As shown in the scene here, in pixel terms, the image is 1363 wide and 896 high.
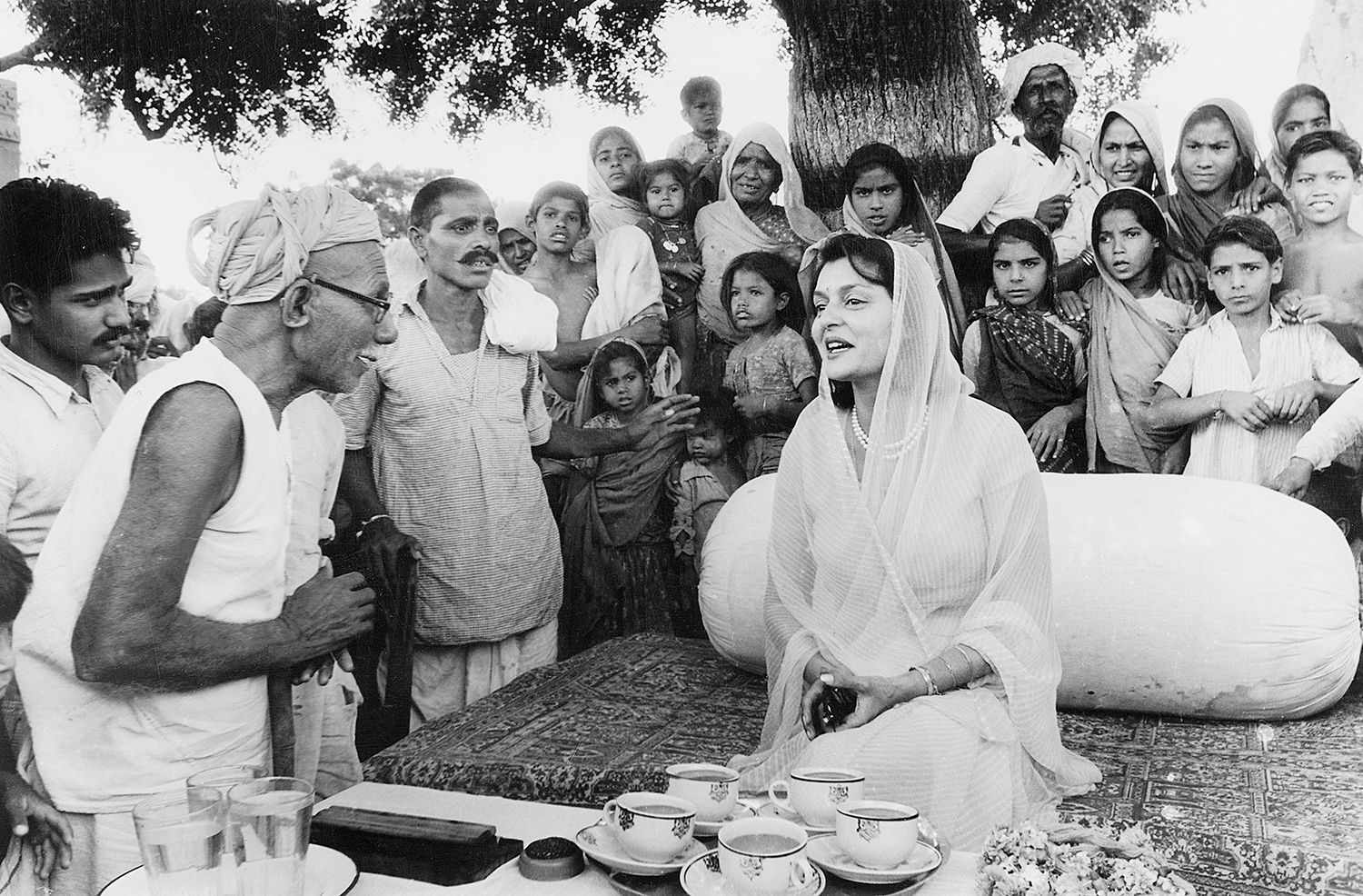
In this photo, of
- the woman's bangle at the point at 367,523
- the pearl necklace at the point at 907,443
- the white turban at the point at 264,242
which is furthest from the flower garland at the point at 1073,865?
the woman's bangle at the point at 367,523

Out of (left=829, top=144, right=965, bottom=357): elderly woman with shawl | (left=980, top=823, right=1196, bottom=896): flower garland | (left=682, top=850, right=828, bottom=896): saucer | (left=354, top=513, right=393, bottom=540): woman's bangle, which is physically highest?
(left=829, top=144, right=965, bottom=357): elderly woman with shawl

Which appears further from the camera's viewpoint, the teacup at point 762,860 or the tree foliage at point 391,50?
the tree foliage at point 391,50

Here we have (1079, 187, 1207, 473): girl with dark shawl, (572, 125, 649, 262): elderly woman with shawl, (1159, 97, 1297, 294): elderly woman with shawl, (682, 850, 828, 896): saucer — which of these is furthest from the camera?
(572, 125, 649, 262): elderly woman with shawl

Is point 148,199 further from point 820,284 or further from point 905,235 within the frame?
point 905,235

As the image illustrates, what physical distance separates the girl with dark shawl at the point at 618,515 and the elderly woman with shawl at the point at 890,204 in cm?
73

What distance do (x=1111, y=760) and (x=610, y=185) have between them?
2250 millimetres

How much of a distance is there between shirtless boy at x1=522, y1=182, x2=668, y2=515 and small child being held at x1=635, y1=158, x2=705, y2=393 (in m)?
0.08

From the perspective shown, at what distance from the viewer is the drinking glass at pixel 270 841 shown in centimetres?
140

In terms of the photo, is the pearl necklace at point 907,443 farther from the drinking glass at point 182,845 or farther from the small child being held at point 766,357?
the drinking glass at point 182,845

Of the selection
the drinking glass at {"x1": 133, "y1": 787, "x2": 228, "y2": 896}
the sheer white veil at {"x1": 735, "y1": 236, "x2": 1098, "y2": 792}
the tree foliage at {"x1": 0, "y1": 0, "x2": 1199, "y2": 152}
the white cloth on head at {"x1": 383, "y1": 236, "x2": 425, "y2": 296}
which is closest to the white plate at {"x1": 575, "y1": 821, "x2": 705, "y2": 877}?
the drinking glass at {"x1": 133, "y1": 787, "x2": 228, "y2": 896}

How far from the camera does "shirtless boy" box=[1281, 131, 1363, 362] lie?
2822 mm

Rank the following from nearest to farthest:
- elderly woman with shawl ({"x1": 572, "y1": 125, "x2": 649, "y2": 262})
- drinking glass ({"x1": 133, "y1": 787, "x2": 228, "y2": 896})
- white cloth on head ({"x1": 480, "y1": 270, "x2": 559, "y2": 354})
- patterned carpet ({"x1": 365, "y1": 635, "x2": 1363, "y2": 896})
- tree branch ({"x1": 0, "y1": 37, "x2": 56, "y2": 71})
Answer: drinking glass ({"x1": 133, "y1": 787, "x2": 228, "y2": 896}) < patterned carpet ({"x1": 365, "y1": 635, "x2": 1363, "y2": 896}) < tree branch ({"x1": 0, "y1": 37, "x2": 56, "y2": 71}) < white cloth on head ({"x1": 480, "y1": 270, "x2": 559, "y2": 354}) < elderly woman with shawl ({"x1": 572, "y1": 125, "x2": 649, "y2": 262})

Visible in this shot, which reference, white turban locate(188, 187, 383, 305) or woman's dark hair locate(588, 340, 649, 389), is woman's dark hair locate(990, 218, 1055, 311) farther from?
white turban locate(188, 187, 383, 305)

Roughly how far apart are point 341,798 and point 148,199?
1.37 meters
